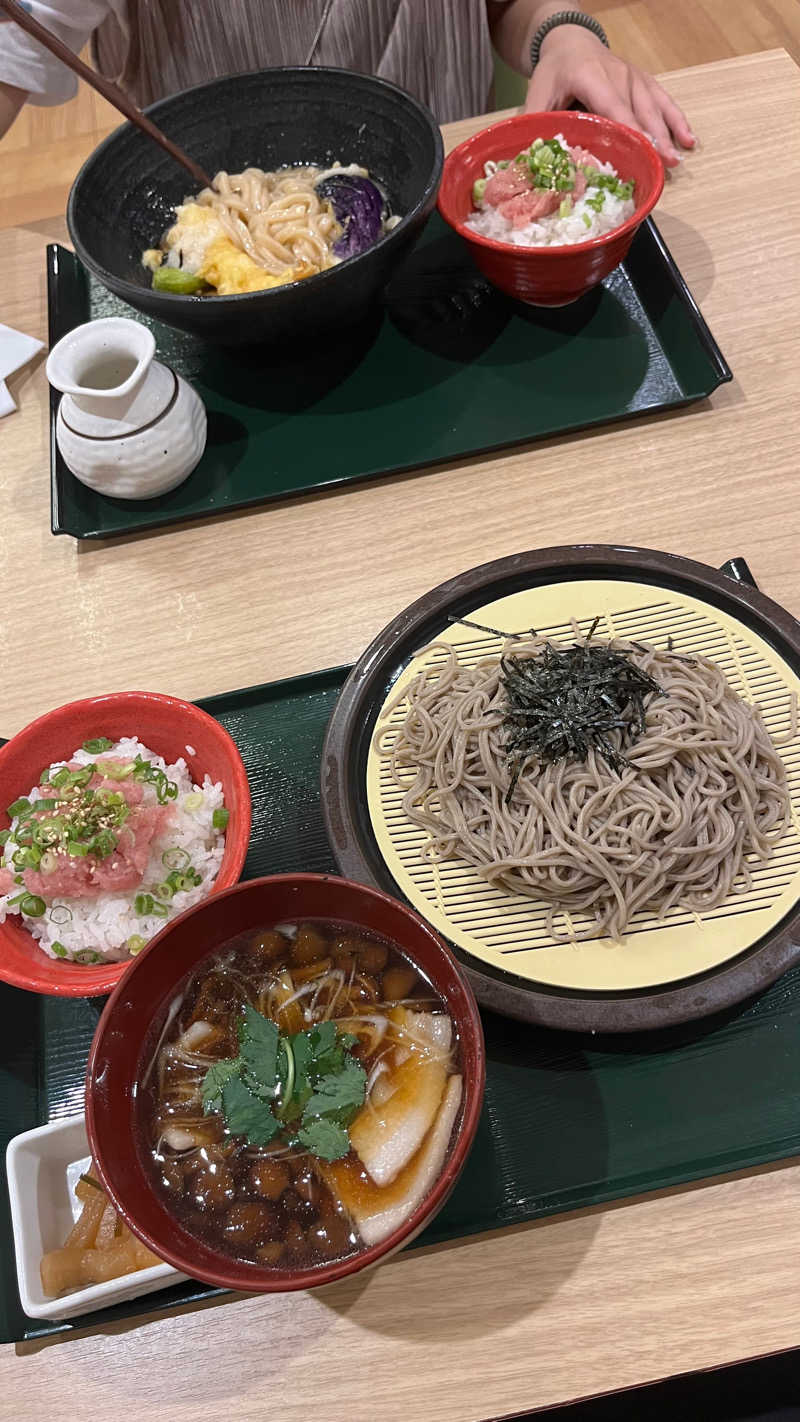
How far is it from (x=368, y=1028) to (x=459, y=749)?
0.46 metres

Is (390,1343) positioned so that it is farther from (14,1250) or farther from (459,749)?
(459,749)

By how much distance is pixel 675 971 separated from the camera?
47.6 inches

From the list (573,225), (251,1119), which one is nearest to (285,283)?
(573,225)

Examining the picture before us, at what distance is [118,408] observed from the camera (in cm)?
171

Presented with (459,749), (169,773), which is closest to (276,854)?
(169,773)

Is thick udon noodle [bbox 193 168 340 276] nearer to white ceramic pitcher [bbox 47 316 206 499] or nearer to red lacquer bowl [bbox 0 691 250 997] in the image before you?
white ceramic pitcher [bbox 47 316 206 499]

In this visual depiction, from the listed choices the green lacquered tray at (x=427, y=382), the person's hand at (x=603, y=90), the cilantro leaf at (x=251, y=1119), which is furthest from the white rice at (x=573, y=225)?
the cilantro leaf at (x=251, y=1119)

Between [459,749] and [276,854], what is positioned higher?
[459,749]

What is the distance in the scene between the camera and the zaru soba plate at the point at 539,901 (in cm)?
120

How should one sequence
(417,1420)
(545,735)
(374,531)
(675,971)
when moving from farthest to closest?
(374,531) → (545,735) → (675,971) → (417,1420)

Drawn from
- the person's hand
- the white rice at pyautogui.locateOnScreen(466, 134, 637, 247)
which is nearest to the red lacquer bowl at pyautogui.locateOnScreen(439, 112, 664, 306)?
the white rice at pyautogui.locateOnScreen(466, 134, 637, 247)

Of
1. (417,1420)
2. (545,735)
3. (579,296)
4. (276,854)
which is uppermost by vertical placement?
(579,296)

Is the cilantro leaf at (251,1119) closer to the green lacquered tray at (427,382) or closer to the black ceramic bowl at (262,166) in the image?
the green lacquered tray at (427,382)

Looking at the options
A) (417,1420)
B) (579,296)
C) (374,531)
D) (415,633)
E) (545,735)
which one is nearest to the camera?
(417,1420)
